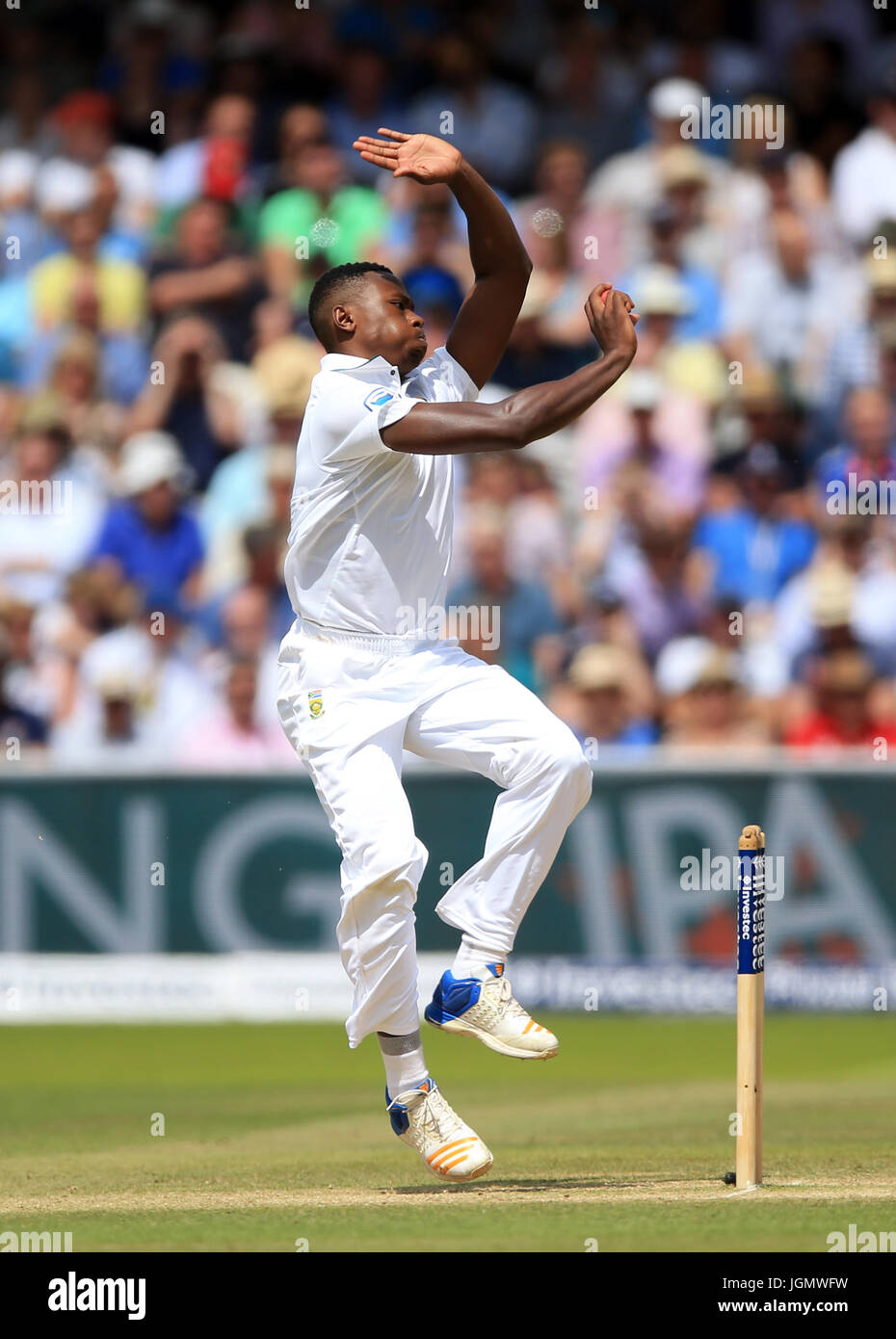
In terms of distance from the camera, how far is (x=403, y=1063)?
20.7ft

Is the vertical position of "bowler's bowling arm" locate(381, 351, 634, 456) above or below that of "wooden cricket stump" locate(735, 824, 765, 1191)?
above

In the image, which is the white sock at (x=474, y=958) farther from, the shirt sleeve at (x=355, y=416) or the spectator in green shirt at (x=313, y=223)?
the spectator in green shirt at (x=313, y=223)

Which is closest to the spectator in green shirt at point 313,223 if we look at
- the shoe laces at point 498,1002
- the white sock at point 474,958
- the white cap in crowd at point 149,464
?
the white cap in crowd at point 149,464

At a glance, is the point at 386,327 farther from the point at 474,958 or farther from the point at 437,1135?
the point at 437,1135

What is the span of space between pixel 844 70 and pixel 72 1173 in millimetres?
10527

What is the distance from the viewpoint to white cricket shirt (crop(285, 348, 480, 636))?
252 inches

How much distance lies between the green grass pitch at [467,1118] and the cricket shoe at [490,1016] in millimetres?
440

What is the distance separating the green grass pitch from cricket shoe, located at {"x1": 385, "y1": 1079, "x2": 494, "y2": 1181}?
104mm

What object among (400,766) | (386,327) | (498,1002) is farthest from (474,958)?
(386,327)

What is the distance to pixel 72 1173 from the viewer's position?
A: 6.95 m

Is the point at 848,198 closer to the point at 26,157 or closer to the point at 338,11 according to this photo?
the point at 338,11

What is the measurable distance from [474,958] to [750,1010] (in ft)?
2.91

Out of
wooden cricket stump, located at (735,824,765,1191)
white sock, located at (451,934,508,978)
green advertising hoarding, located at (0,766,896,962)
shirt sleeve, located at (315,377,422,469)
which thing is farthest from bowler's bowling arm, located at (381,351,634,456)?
green advertising hoarding, located at (0,766,896,962)

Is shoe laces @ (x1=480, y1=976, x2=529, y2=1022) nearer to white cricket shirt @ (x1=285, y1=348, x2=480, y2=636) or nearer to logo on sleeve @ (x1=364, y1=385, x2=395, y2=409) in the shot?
white cricket shirt @ (x1=285, y1=348, x2=480, y2=636)
